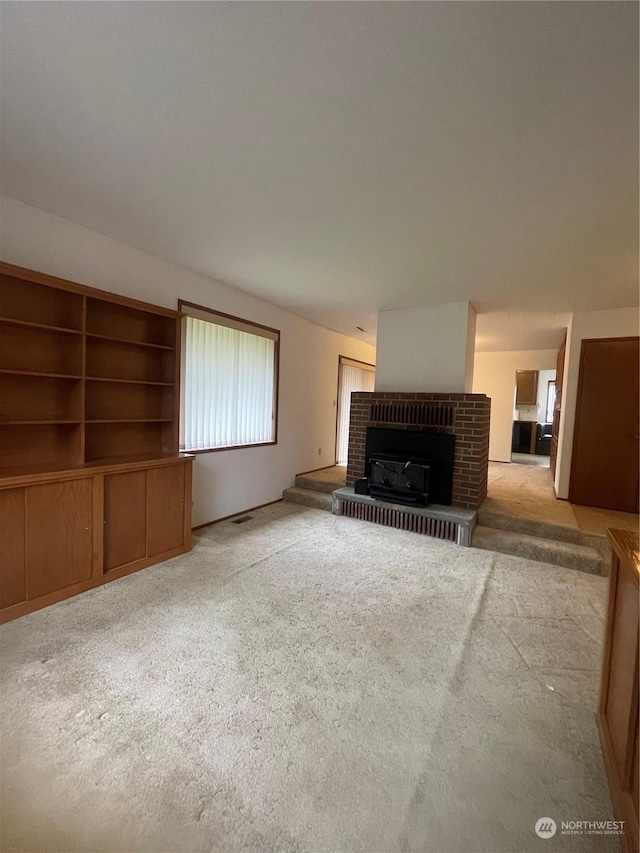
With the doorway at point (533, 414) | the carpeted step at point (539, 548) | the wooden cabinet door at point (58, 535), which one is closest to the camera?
the wooden cabinet door at point (58, 535)

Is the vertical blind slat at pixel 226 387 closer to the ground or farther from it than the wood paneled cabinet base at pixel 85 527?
farther from it

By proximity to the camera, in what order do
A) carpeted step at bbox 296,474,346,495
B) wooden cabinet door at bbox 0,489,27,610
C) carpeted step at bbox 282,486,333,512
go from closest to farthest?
1. wooden cabinet door at bbox 0,489,27,610
2. carpeted step at bbox 282,486,333,512
3. carpeted step at bbox 296,474,346,495

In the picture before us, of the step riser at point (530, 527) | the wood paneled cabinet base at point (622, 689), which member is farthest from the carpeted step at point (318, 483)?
the wood paneled cabinet base at point (622, 689)

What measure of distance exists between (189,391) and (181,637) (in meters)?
2.25

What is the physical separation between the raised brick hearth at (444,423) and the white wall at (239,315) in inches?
36.9

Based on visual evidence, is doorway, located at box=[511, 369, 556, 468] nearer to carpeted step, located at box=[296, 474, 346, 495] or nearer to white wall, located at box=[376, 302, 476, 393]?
white wall, located at box=[376, 302, 476, 393]

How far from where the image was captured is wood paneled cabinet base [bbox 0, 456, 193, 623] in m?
2.15

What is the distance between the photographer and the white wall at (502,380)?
22.8 ft

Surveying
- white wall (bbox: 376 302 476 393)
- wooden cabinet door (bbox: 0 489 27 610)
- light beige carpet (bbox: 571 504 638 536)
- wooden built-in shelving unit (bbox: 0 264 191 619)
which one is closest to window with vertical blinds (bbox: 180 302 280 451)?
wooden built-in shelving unit (bbox: 0 264 191 619)

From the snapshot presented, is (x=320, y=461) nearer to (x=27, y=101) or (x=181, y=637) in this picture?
(x=181, y=637)

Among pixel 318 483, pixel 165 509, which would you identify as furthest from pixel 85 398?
pixel 318 483

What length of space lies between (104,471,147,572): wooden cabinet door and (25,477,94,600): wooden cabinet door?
139mm

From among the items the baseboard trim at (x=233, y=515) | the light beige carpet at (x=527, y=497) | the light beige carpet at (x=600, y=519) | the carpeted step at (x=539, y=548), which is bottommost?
the baseboard trim at (x=233, y=515)
